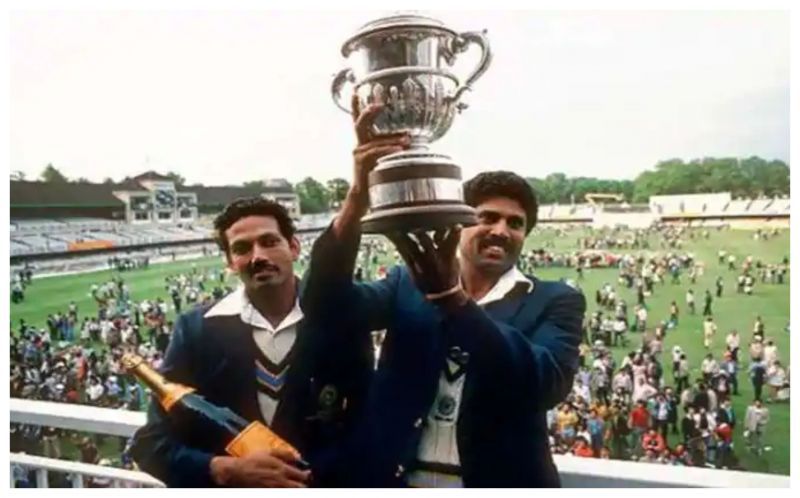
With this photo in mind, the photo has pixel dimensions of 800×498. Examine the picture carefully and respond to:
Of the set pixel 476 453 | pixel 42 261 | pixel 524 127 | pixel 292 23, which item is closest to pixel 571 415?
pixel 476 453

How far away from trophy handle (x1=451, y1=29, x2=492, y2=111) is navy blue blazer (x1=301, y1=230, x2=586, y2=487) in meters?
0.52

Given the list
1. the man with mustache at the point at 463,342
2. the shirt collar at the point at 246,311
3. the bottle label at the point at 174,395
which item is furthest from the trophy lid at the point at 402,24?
the bottle label at the point at 174,395

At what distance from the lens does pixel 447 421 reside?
258 cm

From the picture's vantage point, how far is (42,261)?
2.83 metres

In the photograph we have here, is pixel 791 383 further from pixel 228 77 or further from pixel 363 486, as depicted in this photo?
pixel 228 77

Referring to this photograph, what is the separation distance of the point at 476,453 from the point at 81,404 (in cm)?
126

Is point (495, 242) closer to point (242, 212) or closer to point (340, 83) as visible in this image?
point (340, 83)

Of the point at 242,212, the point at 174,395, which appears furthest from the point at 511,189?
the point at 174,395

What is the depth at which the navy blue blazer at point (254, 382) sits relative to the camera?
2.65 m

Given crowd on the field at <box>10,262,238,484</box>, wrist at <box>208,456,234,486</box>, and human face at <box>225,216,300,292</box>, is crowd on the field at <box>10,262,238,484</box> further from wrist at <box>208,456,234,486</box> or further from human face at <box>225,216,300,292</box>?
wrist at <box>208,456,234,486</box>

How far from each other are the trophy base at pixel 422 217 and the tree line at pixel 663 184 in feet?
0.63

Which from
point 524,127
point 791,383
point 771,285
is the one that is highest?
point 524,127

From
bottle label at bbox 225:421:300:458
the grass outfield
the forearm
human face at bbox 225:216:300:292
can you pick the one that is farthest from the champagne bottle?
the grass outfield
